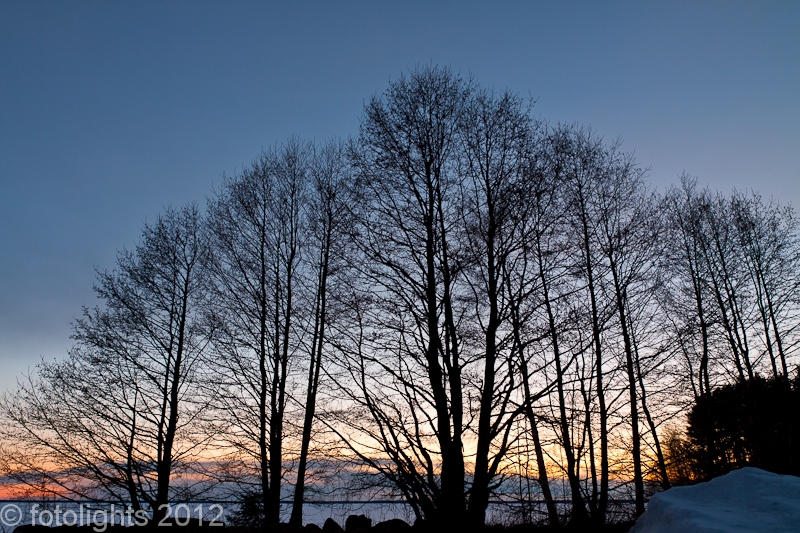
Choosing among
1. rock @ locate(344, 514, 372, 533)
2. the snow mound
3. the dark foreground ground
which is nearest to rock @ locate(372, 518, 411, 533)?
the dark foreground ground

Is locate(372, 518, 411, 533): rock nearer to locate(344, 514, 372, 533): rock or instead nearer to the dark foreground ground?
the dark foreground ground

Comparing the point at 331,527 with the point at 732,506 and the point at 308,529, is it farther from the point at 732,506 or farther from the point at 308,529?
the point at 732,506

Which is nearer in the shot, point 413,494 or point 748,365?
point 413,494

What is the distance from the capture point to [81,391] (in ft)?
36.4

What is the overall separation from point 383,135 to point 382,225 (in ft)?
5.07

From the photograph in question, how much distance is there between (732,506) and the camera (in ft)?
13.8

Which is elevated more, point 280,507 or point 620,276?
point 620,276

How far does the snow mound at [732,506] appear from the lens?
3.60 meters

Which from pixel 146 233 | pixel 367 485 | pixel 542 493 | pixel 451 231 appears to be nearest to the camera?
pixel 367 485

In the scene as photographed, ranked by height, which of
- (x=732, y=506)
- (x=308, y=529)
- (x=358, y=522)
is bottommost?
(x=358, y=522)

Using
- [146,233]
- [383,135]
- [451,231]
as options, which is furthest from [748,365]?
[146,233]

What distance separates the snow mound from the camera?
3598 millimetres

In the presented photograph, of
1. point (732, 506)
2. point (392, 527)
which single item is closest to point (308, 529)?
point (392, 527)

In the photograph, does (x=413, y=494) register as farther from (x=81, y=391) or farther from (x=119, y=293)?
(x=119, y=293)
